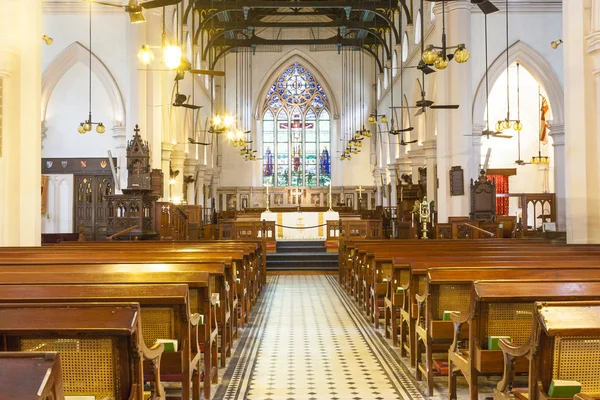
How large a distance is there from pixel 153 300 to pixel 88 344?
3.12ft

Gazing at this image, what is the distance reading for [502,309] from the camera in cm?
404

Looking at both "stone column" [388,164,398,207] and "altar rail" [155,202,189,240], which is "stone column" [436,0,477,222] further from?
"stone column" [388,164,398,207]

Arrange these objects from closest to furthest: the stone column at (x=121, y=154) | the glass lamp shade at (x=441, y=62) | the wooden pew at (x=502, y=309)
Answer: the wooden pew at (x=502, y=309), the glass lamp shade at (x=441, y=62), the stone column at (x=121, y=154)

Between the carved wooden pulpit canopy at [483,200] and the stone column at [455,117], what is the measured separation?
0.92 ft

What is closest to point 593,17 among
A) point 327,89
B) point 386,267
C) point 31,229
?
point 386,267

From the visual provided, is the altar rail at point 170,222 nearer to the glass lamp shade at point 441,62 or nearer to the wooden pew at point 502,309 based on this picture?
the glass lamp shade at point 441,62

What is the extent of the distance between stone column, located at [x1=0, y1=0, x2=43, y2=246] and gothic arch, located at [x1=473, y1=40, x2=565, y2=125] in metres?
12.1

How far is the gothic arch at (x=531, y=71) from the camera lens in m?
18.3

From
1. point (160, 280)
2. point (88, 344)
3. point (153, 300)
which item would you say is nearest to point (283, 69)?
point (160, 280)

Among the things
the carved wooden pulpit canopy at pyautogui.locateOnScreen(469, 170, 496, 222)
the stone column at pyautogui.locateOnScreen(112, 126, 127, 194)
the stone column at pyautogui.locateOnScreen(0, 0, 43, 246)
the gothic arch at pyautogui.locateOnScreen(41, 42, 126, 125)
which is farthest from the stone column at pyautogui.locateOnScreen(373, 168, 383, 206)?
the stone column at pyautogui.locateOnScreen(0, 0, 43, 246)

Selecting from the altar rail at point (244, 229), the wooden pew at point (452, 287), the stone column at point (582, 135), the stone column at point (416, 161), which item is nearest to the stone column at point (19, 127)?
the altar rail at point (244, 229)

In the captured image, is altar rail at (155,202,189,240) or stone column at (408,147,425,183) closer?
altar rail at (155,202,189,240)

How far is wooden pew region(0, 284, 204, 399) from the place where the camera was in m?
3.85

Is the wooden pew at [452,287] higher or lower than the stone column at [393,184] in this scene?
lower
